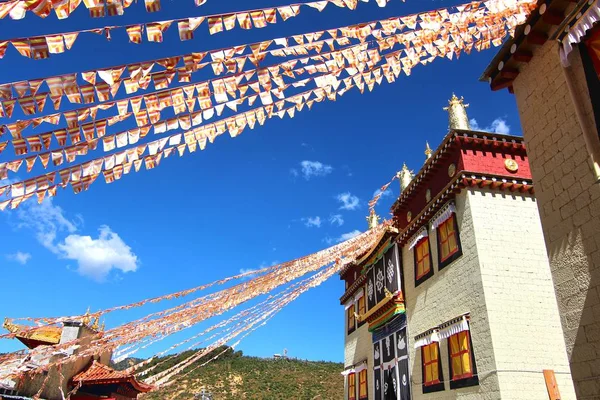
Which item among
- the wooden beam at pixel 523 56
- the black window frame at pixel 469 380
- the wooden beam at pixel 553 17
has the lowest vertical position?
the black window frame at pixel 469 380

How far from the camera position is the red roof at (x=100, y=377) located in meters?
20.9

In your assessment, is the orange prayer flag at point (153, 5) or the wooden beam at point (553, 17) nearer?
the orange prayer flag at point (153, 5)

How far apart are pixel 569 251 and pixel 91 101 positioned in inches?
296

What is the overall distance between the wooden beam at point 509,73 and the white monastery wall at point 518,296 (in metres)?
5.22

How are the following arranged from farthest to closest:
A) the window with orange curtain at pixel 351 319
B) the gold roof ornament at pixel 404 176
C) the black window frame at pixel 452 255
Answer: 1. the window with orange curtain at pixel 351 319
2. the gold roof ornament at pixel 404 176
3. the black window frame at pixel 452 255

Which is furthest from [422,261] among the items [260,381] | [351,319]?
[260,381]

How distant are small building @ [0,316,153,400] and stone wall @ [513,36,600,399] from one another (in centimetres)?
1712

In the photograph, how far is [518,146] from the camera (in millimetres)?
14789

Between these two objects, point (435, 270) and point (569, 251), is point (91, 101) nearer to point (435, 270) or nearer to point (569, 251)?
point (569, 251)

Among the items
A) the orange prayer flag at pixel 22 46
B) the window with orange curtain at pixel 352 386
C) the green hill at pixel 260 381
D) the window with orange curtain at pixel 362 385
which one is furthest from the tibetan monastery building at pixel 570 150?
the green hill at pixel 260 381

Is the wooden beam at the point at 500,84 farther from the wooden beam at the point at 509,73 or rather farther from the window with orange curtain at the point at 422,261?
the window with orange curtain at the point at 422,261

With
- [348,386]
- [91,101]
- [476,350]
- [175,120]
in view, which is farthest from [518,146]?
→ [348,386]

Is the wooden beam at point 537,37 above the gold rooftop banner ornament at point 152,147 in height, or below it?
above

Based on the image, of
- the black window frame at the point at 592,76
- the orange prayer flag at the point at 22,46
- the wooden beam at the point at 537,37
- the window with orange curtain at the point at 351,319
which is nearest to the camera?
the orange prayer flag at the point at 22,46
